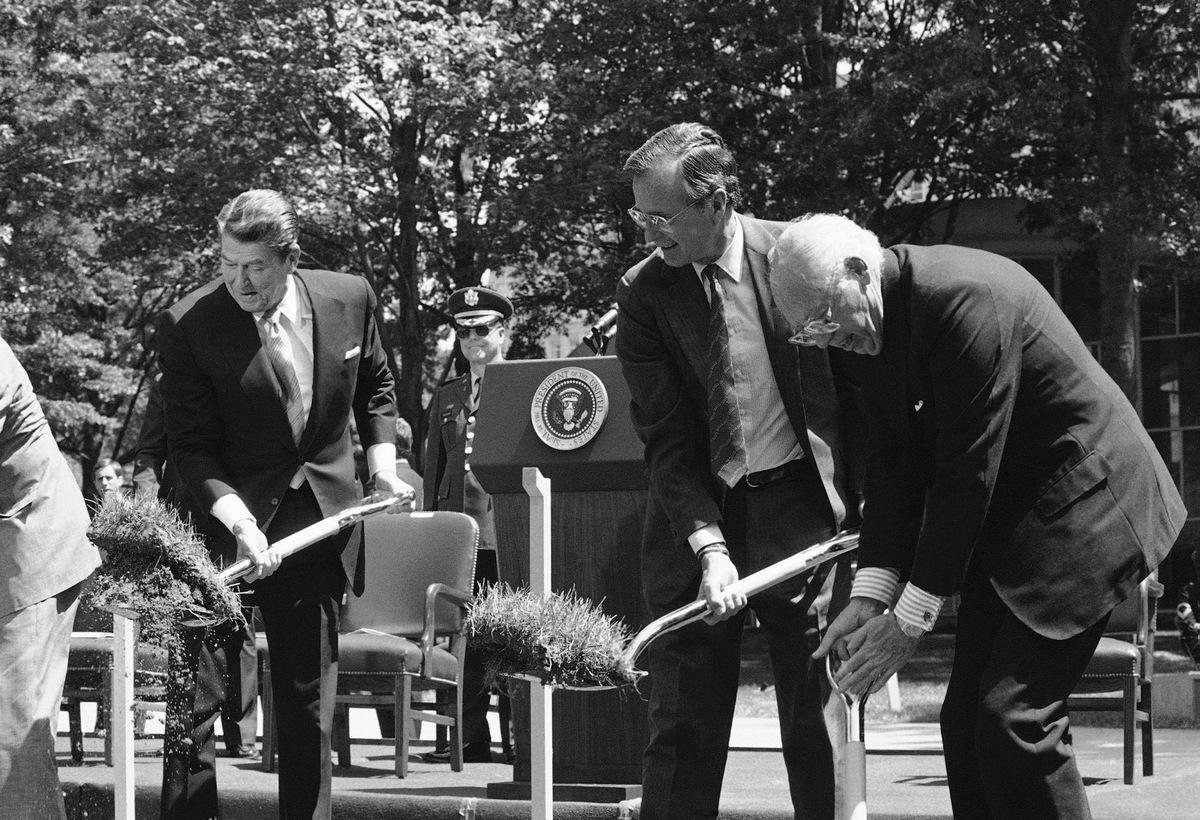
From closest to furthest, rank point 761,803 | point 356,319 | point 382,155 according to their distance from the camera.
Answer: point 356,319, point 761,803, point 382,155

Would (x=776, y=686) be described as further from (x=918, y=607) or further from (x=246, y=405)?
(x=246, y=405)

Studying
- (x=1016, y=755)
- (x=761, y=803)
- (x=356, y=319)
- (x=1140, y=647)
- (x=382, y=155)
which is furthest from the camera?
(x=382, y=155)

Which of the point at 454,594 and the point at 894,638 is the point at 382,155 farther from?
the point at 894,638

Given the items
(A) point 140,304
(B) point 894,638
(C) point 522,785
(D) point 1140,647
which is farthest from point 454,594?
(A) point 140,304

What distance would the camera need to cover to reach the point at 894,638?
3053 mm

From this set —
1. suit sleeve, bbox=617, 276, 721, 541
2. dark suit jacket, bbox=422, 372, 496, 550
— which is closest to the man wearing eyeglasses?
dark suit jacket, bbox=422, 372, 496, 550

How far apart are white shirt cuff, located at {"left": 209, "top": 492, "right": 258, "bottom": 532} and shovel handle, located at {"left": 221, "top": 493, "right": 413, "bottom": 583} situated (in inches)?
4.0

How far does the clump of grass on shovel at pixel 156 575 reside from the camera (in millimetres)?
3809

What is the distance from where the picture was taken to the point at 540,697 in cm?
399

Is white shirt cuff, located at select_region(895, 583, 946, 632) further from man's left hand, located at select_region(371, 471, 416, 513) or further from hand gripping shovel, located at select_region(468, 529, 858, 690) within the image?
man's left hand, located at select_region(371, 471, 416, 513)

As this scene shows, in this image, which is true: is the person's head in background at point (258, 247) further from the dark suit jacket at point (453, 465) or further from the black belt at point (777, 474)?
the dark suit jacket at point (453, 465)

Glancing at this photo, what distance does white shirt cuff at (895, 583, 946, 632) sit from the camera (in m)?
2.99

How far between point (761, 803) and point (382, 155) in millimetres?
14069

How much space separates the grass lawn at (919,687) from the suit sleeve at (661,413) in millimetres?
Answer: 3848
